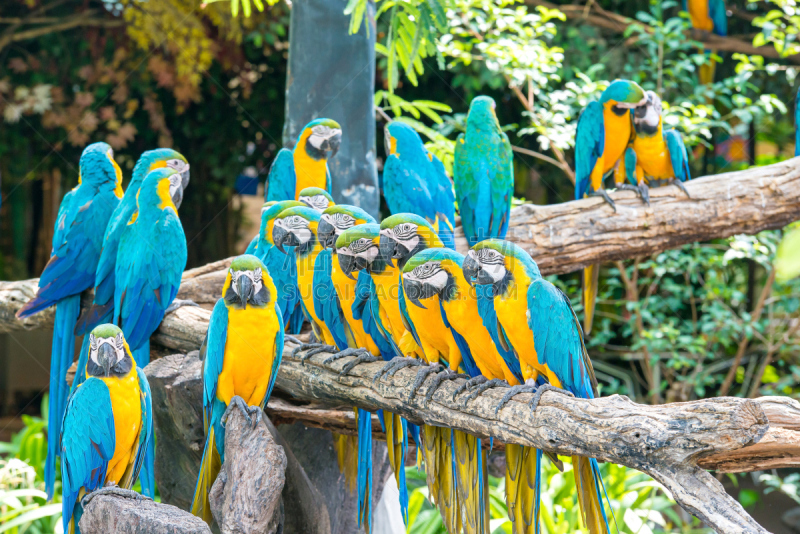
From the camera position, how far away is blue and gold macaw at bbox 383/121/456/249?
2873mm

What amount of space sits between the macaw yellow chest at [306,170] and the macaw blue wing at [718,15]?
3.56 meters

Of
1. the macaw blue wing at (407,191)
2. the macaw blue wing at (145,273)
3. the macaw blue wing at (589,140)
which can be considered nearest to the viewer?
Answer: the macaw blue wing at (145,273)

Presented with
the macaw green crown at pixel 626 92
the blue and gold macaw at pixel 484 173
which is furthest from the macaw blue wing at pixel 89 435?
the macaw green crown at pixel 626 92

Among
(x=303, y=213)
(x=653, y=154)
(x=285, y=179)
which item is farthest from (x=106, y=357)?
(x=653, y=154)

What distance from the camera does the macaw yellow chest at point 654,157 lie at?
3.36 m

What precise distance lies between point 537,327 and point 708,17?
14.1ft

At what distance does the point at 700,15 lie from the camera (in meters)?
4.89

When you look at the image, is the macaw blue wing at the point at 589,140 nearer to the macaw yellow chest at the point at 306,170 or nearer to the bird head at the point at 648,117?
the bird head at the point at 648,117

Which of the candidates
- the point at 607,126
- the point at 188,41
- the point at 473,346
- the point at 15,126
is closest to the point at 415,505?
the point at 473,346

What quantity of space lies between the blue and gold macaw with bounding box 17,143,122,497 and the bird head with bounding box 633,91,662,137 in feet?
8.26

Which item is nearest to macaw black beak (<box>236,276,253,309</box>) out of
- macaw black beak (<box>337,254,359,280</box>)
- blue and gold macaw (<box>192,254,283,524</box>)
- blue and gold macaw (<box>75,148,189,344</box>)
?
blue and gold macaw (<box>192,254,283,524</box>)

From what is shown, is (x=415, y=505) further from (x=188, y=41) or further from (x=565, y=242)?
(x=188, y=41)

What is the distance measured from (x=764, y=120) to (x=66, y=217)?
5278 mm

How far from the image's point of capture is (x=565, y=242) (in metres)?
3.41
